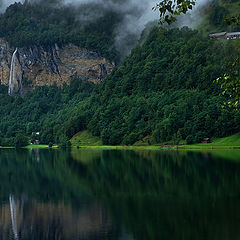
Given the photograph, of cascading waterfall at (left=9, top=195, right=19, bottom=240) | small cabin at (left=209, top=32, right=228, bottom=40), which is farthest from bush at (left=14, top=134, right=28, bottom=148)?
cascading waterfall at (left=9, top=195, right=19, bottom=240)

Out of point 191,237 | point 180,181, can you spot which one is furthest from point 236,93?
point 180,181

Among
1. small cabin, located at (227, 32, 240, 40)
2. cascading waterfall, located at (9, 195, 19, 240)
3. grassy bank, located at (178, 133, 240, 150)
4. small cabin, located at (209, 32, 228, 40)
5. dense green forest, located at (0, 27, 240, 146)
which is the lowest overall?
cascading waterfall, located at (9, 195, 19, 240)

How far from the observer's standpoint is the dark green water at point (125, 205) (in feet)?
93.7

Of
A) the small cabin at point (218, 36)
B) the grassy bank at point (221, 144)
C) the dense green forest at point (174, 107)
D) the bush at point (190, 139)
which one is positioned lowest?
the grassy bank at point (221, 144)

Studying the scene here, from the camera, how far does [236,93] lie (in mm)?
17203

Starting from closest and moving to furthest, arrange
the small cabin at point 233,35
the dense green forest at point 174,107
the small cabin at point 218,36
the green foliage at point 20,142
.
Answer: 1. the dense green forest at point 174,107
2. the small cabin at point 233,35
3. the small cabin at point 218,36
4. the green foliage at point 20,142

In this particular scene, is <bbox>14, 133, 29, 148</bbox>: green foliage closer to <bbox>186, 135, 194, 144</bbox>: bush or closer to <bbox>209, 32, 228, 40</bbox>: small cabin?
<bbox>186, 135, 194, 144</bbox>: bush

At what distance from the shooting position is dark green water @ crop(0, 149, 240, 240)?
93.7ft

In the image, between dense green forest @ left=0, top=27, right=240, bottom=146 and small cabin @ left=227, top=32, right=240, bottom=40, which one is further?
small cabin @ left=227, top=32, right=240, bottom=40

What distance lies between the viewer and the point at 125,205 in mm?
37375

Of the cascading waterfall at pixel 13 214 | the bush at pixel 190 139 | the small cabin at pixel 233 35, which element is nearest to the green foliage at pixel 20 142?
the bush at pixel 190 139

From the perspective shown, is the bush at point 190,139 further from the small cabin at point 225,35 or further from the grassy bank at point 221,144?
the small cabin at point 225,35

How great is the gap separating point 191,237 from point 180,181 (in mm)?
23494

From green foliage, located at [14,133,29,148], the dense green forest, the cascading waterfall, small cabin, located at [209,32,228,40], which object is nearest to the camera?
the cascading waterfall
